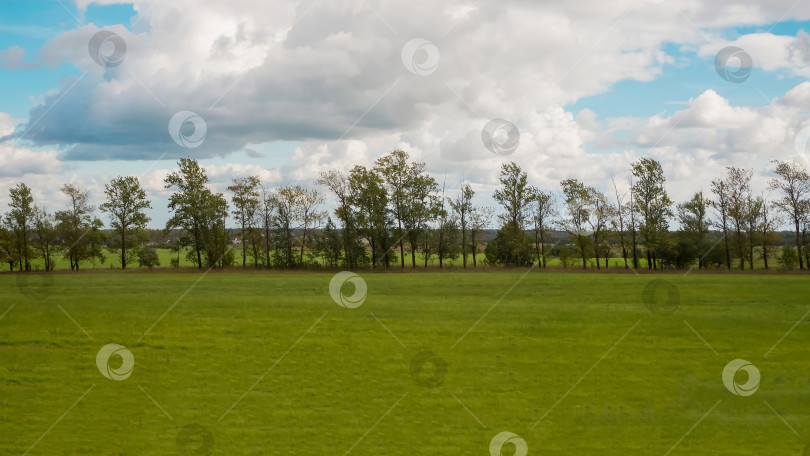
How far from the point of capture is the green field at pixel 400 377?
19844 mm

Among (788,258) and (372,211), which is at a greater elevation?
(372,211)

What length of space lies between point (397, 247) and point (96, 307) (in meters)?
52.4

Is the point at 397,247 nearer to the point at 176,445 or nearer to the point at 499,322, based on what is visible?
the point at 499,322

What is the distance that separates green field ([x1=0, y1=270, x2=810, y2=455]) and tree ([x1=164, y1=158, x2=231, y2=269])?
147 ft

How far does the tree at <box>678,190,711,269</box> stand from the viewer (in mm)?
84162

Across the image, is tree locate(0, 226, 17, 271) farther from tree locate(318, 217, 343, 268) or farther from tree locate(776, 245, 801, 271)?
tree locate(776, 245, 801, 271)

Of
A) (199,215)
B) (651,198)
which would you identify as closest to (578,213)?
(651,198)

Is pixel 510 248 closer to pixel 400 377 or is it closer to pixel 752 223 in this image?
pixel 752 223

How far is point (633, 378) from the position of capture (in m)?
25.6

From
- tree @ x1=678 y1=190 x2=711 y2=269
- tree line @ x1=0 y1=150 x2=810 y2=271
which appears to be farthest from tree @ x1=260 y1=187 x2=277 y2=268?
tree @ x1=678 y1=190 x2=711 y2=269

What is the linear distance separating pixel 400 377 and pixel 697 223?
7011 centimetres

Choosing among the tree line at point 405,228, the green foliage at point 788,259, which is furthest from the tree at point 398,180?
the green foliage at point 788,259

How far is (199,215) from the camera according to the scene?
287 ft

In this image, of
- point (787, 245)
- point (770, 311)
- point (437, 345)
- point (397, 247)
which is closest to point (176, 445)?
point (437, 345)
